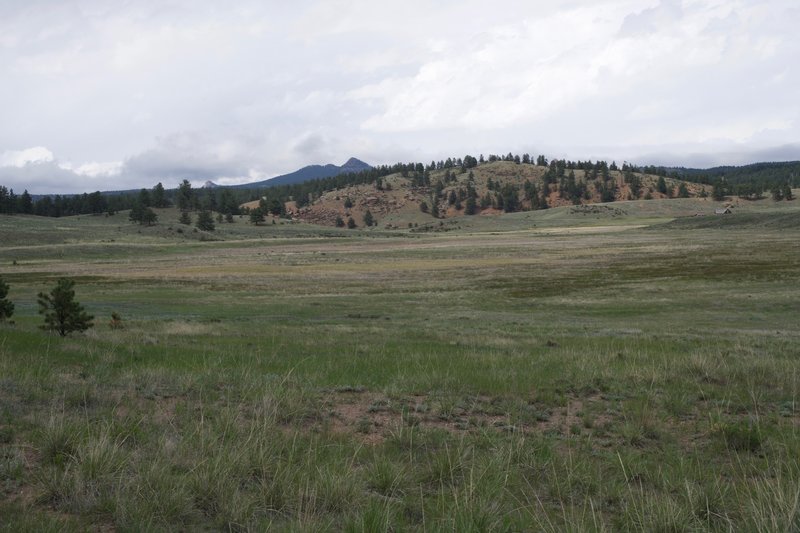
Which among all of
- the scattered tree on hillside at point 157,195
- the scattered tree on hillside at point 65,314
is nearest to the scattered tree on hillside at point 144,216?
the scattered tree on hillside at point 157,195

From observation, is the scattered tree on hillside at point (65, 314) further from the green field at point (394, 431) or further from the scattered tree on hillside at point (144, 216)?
the scattered tree on hillside at point (144, 216)

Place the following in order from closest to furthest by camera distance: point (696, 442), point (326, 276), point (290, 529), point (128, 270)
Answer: point (290, 529) → point (696, 442) → point (326, 276) → point (128, 270)

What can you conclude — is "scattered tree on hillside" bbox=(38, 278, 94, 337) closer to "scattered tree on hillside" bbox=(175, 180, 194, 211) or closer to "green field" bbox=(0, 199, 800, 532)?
"green field" bbox=(0, 199, 800, 532)

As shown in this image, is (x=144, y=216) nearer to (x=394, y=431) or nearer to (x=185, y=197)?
(x=185, y=197)

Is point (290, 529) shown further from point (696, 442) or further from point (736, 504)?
point (696, 442)

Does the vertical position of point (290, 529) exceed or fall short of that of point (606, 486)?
it exceeds it

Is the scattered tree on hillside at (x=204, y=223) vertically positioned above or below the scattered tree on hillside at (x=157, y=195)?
below

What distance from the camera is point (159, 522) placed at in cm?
471

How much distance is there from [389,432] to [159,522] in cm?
346

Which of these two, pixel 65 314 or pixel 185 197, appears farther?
pixel 185 197

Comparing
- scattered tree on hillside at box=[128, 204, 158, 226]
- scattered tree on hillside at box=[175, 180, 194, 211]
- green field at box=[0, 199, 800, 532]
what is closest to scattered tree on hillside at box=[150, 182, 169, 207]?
scattered tree on hillside at box=[175, 180, 194, 211]

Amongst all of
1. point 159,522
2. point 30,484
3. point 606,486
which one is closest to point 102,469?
point 30,484

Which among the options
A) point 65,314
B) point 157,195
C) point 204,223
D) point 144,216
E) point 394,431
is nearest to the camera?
point 394,431

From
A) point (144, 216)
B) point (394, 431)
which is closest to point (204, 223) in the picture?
point (144, 216)
